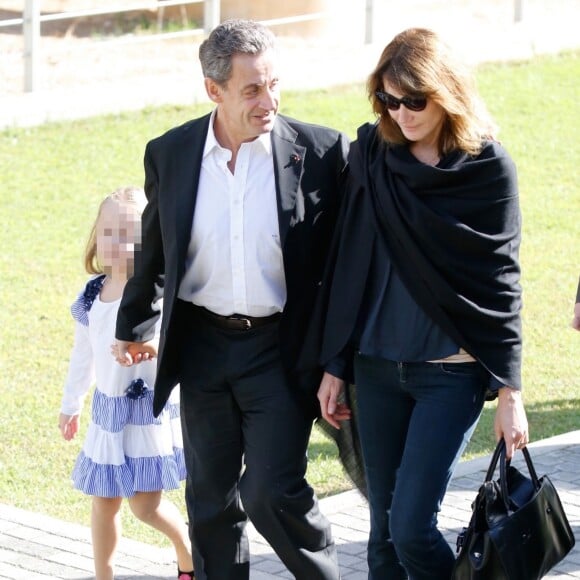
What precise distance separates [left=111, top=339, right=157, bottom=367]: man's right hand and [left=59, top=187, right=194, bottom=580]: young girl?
21 centimetres

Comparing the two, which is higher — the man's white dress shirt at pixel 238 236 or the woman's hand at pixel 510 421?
the man's white dress shirt at pixel 238 236

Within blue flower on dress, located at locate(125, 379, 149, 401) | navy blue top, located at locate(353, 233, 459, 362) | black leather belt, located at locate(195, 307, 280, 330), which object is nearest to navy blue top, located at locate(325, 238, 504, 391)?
navy blue top, located at locate(353, 233, 459, 362)

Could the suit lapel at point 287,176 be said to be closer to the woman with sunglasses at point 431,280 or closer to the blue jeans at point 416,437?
the woman with sunglasses at point 431,280

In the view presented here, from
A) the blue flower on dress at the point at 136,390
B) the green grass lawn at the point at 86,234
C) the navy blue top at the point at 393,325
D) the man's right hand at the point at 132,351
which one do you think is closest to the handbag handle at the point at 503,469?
the navy blue top at the point at 393,325

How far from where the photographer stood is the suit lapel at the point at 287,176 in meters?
4.42

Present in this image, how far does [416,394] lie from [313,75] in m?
11.3

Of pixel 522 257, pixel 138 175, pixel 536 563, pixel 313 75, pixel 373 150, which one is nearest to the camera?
pixel 536 563

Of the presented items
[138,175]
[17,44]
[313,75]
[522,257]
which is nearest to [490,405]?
[522,257]

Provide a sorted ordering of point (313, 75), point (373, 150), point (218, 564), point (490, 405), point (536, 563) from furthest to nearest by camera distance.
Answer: point (313, 75) < point (490, 405) < point (218, 564) < point (373, 150) < point (536, 563)

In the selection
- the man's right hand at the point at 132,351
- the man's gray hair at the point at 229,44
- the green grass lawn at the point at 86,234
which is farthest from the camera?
the green grass lawn at the point at 86,234

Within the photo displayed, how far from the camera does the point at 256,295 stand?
14.7ft

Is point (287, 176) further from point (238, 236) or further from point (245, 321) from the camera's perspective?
point (245, 321)

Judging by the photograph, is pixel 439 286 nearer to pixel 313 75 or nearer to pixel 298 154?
pixel 298 154

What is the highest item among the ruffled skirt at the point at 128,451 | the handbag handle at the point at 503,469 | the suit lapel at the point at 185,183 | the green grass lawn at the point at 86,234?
the suit lapel at the point at 185,183
